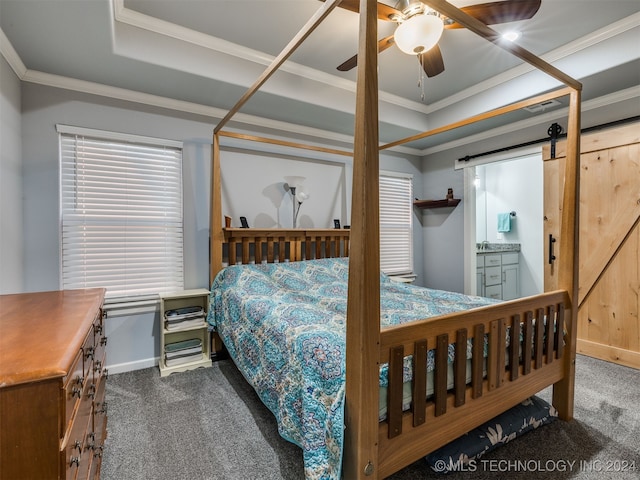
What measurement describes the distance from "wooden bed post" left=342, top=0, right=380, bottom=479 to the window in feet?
7.50

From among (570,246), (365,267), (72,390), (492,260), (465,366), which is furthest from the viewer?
(492,260)

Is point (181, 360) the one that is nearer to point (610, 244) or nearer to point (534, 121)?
point (610, 244)

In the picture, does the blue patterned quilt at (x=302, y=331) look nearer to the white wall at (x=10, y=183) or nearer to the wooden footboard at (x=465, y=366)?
the wooden footboard at (x=465, y=366)

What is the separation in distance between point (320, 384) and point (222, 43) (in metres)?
2.65

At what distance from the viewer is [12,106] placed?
84.1 inches

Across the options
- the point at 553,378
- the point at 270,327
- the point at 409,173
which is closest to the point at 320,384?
the point at 270,327

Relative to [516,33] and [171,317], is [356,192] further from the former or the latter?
[516,33]

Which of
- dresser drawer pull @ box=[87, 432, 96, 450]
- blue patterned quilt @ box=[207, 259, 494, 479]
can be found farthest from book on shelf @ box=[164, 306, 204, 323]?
dresser drawer pull @ box=[87, 432, 96, 450]

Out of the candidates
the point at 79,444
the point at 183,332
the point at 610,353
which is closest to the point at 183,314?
the point at 183,332

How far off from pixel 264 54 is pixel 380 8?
53.8 inches

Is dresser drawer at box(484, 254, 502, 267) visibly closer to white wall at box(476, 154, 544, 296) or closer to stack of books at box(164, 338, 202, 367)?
white wall at box(476, 154, 544, 296)

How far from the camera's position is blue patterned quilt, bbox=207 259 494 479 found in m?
1.19

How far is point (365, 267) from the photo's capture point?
106 cm

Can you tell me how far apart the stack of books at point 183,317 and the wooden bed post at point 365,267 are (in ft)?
6.50
